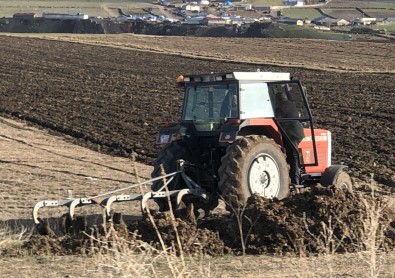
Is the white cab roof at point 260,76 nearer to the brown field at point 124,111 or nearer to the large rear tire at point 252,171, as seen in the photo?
the large rear tire at point 252,171

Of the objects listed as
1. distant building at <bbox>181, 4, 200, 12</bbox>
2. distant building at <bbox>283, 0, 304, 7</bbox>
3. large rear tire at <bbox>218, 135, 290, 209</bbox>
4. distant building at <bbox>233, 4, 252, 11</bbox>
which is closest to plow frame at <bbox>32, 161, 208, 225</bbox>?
large rear tire at <bbox>218, 135, 290, 209</bbox>

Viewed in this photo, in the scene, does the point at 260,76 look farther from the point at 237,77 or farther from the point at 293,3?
the point at 293,3

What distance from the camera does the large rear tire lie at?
9.47m

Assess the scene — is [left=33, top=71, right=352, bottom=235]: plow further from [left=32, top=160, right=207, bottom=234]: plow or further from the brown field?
the brown field

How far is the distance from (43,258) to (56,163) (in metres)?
7.81

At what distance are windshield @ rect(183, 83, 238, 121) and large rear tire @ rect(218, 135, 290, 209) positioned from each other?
674 mm

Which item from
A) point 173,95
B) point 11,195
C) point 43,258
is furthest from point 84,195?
point 173,95

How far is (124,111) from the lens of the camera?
2253 cm

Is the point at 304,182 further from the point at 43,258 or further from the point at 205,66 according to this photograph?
the point at 205,66

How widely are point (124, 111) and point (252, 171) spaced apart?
13080 millimetres

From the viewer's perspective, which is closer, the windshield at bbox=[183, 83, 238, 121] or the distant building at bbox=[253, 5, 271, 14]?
the windshield at bbox=[183, 83, 238, 121]

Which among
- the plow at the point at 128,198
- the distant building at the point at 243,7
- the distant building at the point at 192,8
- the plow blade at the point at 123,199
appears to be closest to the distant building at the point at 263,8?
the distant building at the point at 243,7

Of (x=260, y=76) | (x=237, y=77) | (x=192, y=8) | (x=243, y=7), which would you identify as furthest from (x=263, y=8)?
(x=237, y=77)

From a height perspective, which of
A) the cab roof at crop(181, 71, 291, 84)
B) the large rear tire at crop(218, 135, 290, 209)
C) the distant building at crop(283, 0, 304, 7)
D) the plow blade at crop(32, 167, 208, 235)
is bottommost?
the plow blade at crop(32, 167, 208, 235)
